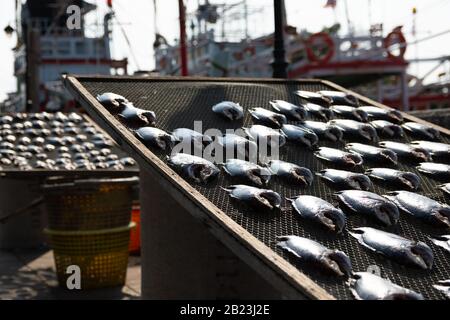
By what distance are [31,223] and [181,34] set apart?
39.0 feet

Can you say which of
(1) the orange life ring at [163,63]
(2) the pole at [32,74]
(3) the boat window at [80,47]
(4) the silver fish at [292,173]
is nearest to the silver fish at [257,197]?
(4) the silver fish at [292,173]

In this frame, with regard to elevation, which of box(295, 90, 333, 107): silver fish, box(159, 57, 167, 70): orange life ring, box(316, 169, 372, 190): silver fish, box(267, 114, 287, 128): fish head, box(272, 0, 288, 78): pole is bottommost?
box(316, 169, 372, 190): silver fish

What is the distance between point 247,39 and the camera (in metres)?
→ 34.2

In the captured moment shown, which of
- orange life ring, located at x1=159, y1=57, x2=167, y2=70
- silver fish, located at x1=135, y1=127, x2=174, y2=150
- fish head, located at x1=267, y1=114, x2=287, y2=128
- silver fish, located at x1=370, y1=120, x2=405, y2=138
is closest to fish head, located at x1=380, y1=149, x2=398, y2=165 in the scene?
silver fish, located at x1=370, y1=120, x2=405, y2=138

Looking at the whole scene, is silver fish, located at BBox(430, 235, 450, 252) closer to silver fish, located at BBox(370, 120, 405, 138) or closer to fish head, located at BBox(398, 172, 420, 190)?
fish head, located at BBox(398, 172, 420, 190)

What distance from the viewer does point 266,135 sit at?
5648 millimetres

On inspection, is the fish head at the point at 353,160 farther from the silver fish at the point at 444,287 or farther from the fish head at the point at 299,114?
the silver fish at the point at 444,287

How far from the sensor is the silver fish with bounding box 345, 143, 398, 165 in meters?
5.58

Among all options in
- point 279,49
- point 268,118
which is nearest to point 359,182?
point 268,118

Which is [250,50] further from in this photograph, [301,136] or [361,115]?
[301,136]

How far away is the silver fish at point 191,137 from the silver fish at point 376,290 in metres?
2.13

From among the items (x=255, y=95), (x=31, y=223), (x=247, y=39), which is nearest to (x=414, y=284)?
(x=255, y=95)

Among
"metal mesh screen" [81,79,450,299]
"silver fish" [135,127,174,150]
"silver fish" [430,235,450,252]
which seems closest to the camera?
"metal mesh screen" [81,79,450,299]

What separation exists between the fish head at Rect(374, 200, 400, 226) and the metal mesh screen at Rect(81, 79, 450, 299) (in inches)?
2.3
